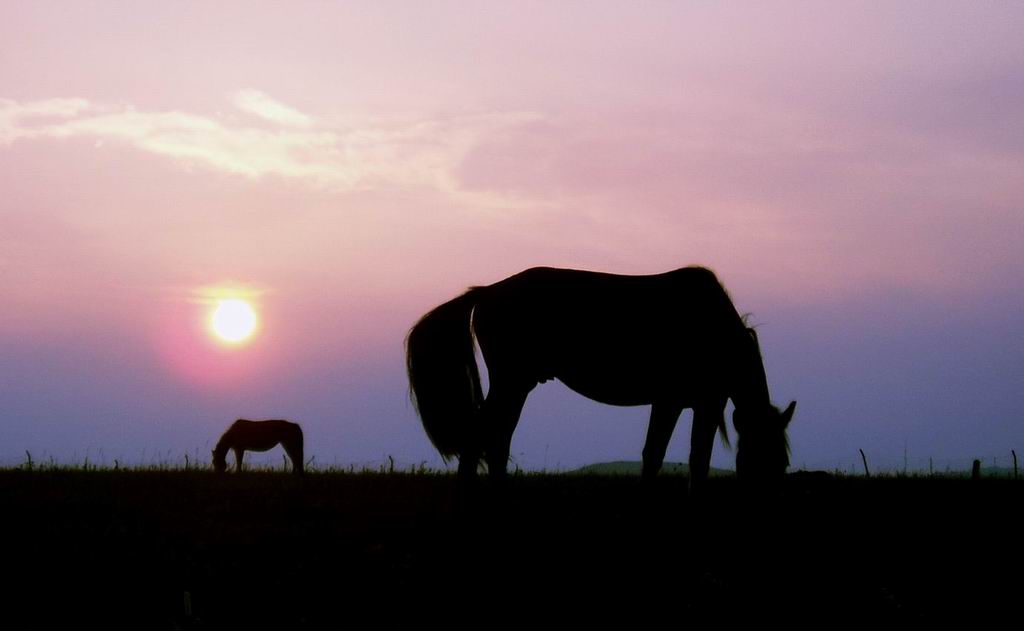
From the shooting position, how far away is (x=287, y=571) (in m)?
9.45

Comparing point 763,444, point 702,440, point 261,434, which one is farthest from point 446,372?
point 261,434

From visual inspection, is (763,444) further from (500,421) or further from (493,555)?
(493,555)

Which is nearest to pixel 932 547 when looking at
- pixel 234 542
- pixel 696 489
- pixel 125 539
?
pixel 696 489

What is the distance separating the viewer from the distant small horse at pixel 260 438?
25828mm

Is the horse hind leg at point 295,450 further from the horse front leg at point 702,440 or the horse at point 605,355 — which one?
the horse front leg at point 702,440

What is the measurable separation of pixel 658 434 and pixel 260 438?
1440cm

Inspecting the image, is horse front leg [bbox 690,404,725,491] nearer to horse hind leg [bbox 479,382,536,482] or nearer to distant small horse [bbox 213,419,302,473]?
horse hind leg [bbox 479,382,536,482]

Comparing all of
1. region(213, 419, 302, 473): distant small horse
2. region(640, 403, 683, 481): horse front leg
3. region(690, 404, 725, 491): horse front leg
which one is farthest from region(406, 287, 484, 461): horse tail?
region(213, 419, 302, 473): distant small horse

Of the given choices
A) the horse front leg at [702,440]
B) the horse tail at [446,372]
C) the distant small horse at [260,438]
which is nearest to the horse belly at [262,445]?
the distant small horse at [260,438]

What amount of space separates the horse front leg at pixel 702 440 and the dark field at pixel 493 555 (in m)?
0.33

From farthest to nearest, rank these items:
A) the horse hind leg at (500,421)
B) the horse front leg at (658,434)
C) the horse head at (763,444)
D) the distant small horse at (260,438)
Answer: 1. the distant small horse at (260,438)
2. the horse front leg at (658,434)
3. the horse head at (763,444)
4. the horse hind leg at (500,421)

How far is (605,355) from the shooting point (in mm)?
14023

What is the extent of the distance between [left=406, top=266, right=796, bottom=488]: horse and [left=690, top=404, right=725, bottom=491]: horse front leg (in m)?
0.01

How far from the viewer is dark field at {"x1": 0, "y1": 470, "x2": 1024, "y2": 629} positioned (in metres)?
8.66
